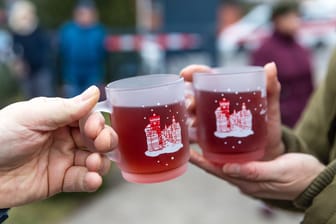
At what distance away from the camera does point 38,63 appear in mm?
7438

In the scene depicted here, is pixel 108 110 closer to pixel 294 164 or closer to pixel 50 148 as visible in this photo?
pixel 50 148

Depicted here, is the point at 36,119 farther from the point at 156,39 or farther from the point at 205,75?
the point at 156,39

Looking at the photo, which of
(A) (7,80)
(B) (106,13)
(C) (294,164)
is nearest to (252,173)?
(C) (294,164)

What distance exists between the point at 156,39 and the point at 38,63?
250 centimetres

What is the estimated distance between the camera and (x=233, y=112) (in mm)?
1449

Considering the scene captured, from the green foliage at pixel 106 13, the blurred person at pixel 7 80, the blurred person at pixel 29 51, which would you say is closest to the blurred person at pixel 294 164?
the blurred person at pixel 7 80

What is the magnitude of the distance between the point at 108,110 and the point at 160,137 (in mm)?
151

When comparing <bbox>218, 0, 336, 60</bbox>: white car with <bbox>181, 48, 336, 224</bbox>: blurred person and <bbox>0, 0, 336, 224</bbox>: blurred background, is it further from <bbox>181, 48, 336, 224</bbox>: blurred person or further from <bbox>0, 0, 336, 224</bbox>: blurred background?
<bbox>181, 48, 336, 224</bbox>: blurred person

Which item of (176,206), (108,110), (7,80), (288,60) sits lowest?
(176,206)

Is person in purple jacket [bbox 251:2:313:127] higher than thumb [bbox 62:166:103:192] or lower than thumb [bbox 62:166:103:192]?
lower

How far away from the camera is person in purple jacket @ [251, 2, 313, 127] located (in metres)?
3.97

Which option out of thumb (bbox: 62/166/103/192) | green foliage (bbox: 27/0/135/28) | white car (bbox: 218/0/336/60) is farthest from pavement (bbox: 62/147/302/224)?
white car (bbox: 218/0/336/60)

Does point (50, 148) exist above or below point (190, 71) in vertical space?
below

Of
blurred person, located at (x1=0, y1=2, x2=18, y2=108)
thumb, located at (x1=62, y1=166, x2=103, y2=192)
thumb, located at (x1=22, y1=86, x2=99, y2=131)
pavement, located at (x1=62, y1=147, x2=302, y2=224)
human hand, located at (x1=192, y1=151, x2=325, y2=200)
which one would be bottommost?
pavement, located at (x1=62, y1=147, x2=302, y2=224)
